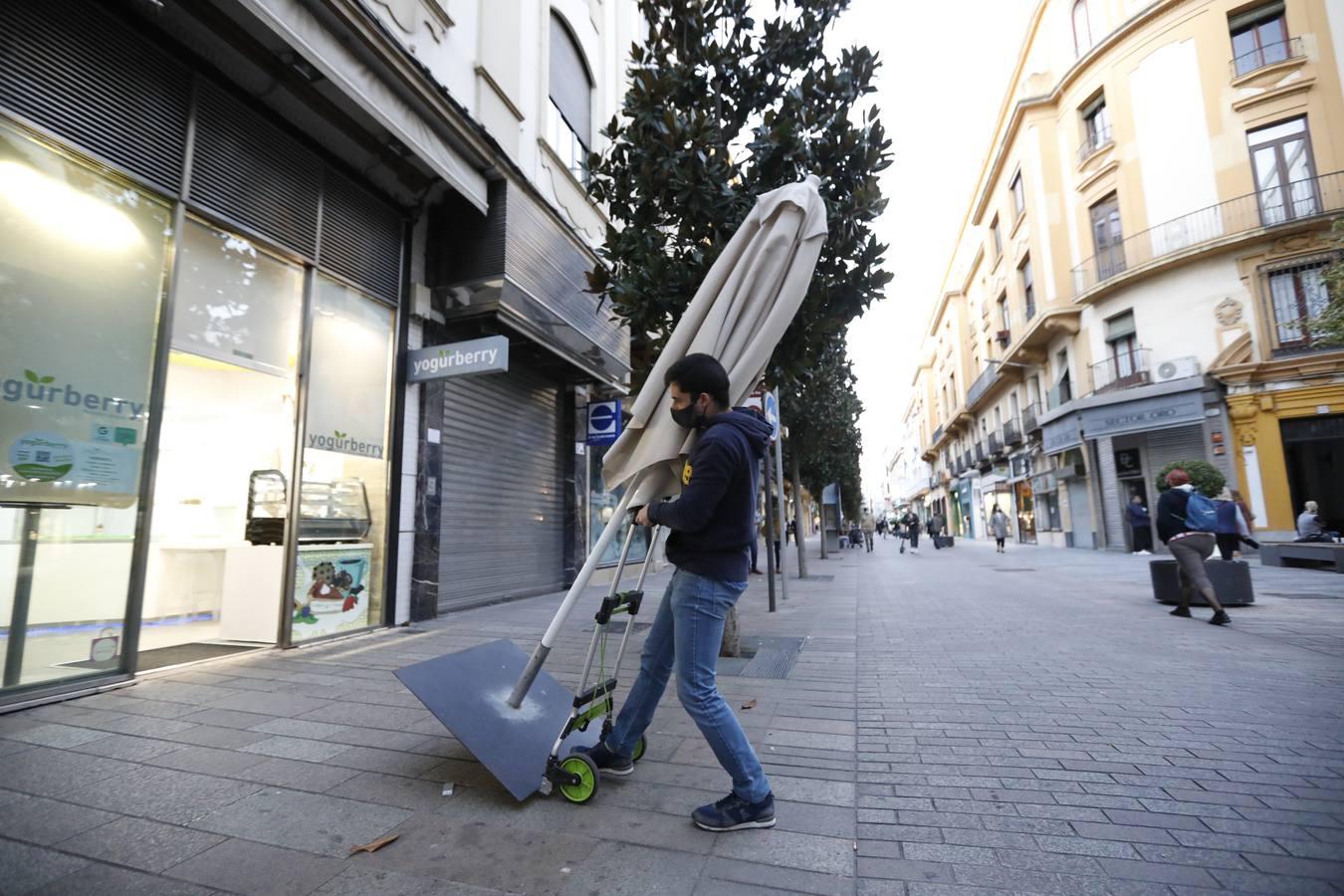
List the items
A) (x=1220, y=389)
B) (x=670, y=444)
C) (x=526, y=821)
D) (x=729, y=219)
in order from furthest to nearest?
(x=1220, y=389), (x=729, y=219), (x=670, y=444), (x=526, y=821)

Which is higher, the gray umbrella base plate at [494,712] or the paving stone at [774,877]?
the gray umbrella base plate at [494,712]

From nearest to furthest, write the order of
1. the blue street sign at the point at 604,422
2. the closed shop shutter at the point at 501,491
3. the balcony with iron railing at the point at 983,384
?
the closed shop shutter at the point at 501,491
the blue street sign at the point at 604,422
the balcony with iron railing at the point at 983,384

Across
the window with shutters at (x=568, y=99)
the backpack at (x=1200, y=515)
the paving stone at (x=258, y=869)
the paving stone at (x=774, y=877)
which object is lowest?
the paving stone at (x=774, y=877)

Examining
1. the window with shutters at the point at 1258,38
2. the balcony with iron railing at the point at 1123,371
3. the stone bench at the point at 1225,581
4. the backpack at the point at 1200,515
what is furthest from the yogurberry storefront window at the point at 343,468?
the window with shutters at the point at 1258,38

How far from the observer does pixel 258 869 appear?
217 cm

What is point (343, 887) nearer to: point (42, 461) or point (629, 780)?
point (629, 780)

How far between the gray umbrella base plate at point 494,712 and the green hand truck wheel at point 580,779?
11 centimetres

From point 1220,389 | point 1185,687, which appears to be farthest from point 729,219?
point 1220,389

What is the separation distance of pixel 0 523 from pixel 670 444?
4.61 metres

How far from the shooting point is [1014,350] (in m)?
28.1

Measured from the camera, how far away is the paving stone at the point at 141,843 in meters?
2.23

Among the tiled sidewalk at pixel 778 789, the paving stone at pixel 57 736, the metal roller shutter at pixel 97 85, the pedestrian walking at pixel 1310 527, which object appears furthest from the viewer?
the pedestrian walking at pixel 1310 527

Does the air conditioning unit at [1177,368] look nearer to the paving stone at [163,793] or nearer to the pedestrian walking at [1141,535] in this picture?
the pedestrian walking at [1141,535]

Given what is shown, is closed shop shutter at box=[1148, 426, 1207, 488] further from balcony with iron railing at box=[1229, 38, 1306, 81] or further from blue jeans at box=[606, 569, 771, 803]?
blue jeans at box=[606, 569, 771, 803]
